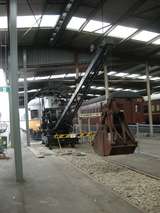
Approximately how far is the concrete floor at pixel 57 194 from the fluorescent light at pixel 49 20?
9385 mm

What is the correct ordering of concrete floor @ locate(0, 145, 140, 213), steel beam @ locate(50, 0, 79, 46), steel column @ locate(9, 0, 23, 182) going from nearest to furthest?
concrete floor @ locate(0, 145, 140, 213) < steel column @ locate(9, 0, 23, 182) < steel beam @ locate(50, 0, 79, 46)

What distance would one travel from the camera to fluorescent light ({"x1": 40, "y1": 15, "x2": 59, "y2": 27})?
644 inches

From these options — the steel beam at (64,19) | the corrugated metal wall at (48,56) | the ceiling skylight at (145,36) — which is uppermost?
the steel beam at (64,19)

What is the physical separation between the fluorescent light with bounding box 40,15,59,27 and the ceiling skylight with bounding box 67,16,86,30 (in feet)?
2.91

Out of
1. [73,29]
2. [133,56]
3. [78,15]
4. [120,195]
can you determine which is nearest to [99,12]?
[78,15]

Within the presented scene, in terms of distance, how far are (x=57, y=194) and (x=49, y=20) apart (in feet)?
40.0

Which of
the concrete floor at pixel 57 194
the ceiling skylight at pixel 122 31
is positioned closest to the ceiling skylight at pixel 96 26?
the ceiling skylight at pixel 122 31

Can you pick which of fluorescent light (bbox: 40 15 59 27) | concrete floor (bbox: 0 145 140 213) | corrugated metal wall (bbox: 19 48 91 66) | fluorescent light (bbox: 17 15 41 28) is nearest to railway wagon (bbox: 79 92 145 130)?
corrugated metal wall (bbox: 19 48 91 66)

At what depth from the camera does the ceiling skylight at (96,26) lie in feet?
56.6

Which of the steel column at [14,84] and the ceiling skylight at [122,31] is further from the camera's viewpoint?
the ceiling skylight at [122,31]

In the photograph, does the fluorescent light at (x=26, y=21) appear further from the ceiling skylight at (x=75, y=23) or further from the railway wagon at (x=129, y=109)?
the railway wagon at (x=129, y=109)

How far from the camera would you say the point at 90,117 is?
2556cm

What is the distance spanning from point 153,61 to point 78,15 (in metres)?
10.9

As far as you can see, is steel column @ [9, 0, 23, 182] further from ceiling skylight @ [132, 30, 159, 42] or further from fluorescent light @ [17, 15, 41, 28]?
ceiling skylight @ [132, 30, 159, 42]
